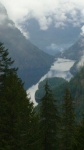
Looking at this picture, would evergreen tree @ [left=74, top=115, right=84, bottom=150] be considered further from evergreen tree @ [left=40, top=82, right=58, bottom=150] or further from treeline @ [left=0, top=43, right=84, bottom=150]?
evergreen tree @ [left=40, top=82, right=58, bottom=150]

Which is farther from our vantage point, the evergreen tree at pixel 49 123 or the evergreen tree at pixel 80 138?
the evergreen tree at pixel 49 123

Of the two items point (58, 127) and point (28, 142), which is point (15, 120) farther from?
point (58, 127)

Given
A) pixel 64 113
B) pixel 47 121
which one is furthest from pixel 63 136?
pixel 47 121

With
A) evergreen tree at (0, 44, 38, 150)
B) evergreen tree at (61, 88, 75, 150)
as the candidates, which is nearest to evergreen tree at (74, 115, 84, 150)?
evergreen tree at (0, 44, 38, 150)

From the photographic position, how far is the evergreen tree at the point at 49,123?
2280 inches

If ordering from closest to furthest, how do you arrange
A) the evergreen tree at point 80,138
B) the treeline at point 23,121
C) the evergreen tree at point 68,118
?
the evergreen tree at point 80,138 → the treeline at point 23,121 → the evergreen tree at point 68,118

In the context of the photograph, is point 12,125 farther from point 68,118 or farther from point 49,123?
point 68,118

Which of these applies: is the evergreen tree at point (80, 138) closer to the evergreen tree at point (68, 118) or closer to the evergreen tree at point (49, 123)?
the evergreen tree at point (49, 123)

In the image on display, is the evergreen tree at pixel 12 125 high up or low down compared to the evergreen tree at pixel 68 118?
down

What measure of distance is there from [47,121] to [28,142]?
15.8 metres

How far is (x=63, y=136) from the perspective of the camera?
66562 mm

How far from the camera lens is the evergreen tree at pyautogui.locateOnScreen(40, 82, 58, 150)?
190 ft

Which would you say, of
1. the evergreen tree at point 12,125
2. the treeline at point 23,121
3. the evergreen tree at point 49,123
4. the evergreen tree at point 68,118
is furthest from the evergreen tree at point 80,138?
the evergreen tree at point 68,118

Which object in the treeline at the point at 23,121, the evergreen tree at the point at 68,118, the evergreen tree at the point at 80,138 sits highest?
the evergreen tree at the point at 68,118
